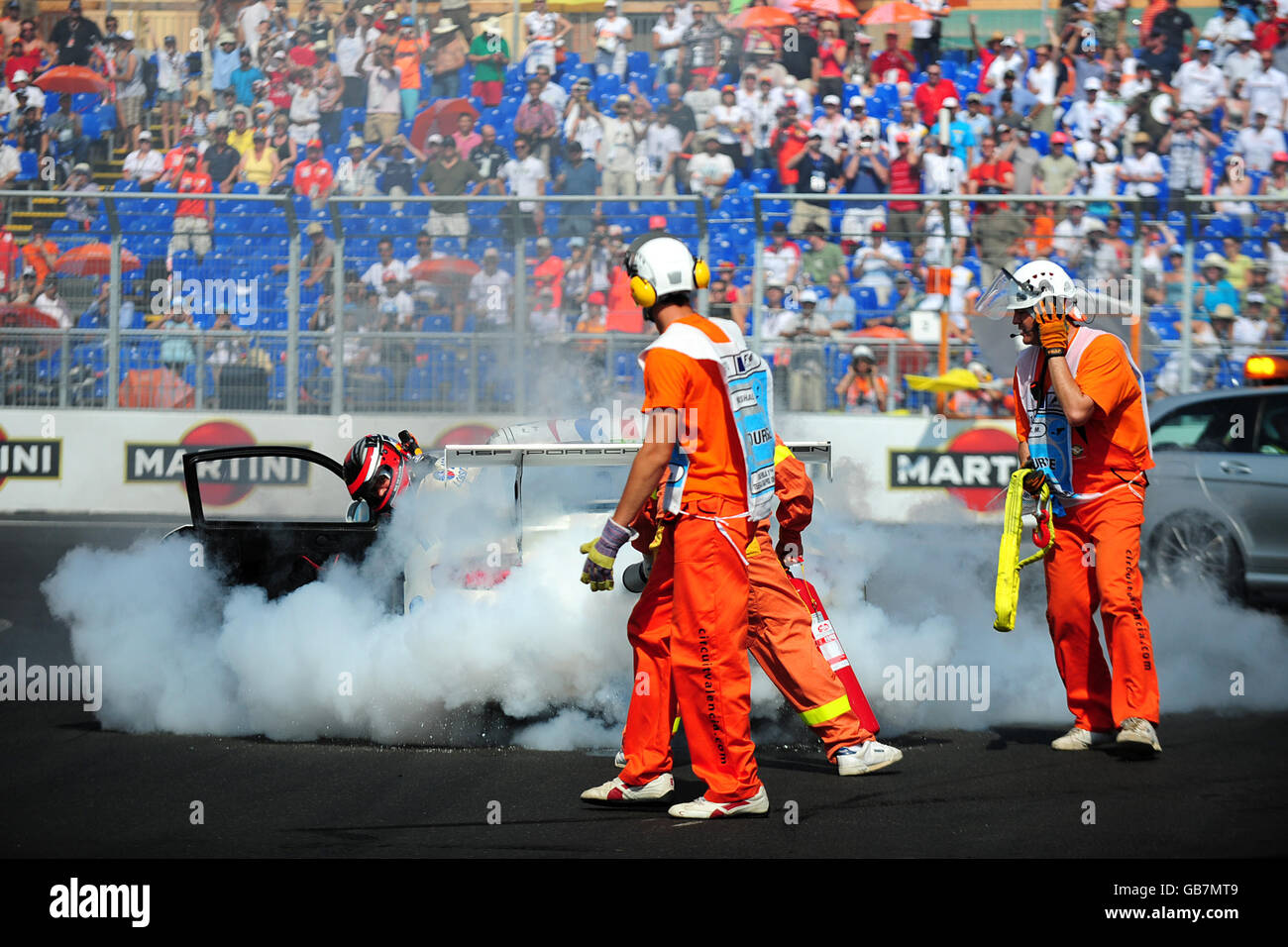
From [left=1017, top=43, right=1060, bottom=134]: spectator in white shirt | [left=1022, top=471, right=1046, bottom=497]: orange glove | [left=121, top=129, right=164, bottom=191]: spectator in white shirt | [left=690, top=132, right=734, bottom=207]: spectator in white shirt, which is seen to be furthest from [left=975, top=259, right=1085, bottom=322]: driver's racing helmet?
[left=121, top=129, right=164, bottom=191]: spectator in white shirt

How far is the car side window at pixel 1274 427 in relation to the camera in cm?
939

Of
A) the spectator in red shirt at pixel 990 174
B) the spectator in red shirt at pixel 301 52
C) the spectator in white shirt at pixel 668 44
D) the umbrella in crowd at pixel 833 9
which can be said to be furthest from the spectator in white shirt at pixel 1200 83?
the spectator in red shirt at pixel 301 52

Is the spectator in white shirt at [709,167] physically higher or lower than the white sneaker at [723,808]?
higher

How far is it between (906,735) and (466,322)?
7517mm

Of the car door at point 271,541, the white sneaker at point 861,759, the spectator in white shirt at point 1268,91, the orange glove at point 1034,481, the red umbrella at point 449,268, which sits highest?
the spectator in white shirt at point 1268,91

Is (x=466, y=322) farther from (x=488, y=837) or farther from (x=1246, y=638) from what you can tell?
(x=488, y=837)

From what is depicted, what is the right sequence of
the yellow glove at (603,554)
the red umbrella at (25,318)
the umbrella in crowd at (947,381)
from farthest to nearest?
the red umbrella at (25,318), the umbrella in crowd at (947,381), the yellow glove at (603,554)

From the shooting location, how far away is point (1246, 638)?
7.57 metres

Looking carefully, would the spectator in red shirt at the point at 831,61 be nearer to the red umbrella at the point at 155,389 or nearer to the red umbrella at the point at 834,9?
the red umbrella at the point at 834,9

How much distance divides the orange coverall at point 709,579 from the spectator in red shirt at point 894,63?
1062 cm

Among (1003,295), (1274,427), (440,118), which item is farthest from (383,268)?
(1003,295)

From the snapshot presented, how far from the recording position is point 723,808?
4.70m

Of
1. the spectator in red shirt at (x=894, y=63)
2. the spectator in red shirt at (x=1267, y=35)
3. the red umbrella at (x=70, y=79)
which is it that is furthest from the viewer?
the red umbrella at (x=70, y=79)
